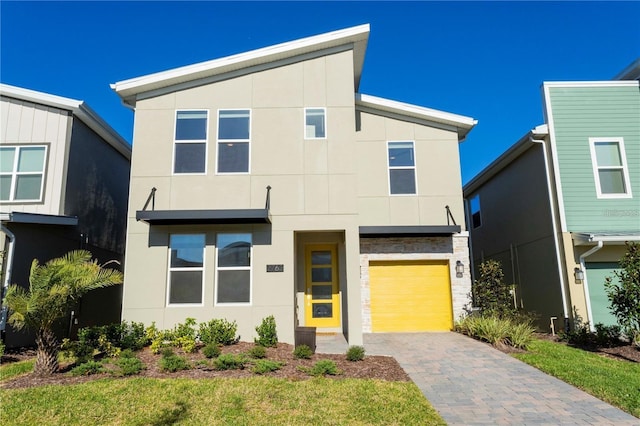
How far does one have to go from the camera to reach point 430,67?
1617cm

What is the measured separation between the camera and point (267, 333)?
9.00 metres

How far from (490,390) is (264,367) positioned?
374 centimetres

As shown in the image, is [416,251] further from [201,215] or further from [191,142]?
[191,142]

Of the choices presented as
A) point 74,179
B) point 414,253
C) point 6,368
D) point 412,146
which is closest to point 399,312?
point 414,253

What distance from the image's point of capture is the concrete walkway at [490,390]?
5273 millimetres

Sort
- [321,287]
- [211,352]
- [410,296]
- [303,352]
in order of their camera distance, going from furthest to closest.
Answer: [410,296] → [321,287] → [303,352] → [211,352]

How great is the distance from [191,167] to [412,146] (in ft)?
22.3

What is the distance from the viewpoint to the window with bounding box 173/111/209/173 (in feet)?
33.0

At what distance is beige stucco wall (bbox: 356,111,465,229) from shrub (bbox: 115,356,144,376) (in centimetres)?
734

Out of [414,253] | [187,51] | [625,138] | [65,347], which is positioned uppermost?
[187,51]

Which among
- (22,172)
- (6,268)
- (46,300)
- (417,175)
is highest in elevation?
(417,175)

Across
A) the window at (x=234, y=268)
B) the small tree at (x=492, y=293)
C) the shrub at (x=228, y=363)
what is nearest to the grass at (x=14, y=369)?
the shrub at (x=228, y=363)

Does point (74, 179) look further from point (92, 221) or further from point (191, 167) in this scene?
point (191, 167)

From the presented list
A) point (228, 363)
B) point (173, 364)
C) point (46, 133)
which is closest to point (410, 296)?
point (228, 363)
